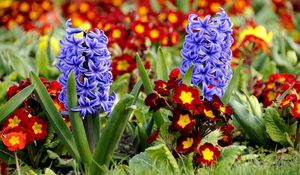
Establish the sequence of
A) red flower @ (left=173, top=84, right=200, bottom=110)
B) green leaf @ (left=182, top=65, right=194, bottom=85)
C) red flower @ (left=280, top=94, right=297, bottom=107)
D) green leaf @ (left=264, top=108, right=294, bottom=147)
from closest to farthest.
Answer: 1. red flower @ (left=173, top=84, right=200, bottom=110)
2. green leaf @ (left=182, top=65, right=194, bottom=85)
3. red flower @ (left=280, top=94, right=297, bottom=107)
4. green leaf @ (left=264, top=108, right=294, bottom=147)

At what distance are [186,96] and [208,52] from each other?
294 mm

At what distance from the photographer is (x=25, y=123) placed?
157 inches

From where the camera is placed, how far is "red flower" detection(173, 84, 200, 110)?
3.80 meters

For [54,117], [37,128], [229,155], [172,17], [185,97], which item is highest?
[172,17]

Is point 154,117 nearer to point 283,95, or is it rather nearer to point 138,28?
point 283,95

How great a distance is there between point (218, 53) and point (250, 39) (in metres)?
1.64

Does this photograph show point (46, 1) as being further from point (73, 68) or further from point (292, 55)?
point (73, 68)

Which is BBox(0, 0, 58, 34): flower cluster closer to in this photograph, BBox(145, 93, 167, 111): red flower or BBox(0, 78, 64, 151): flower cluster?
BBox(0, 78, 64, 151): flower cluster

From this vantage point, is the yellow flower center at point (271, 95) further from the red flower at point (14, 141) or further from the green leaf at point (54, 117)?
the red flower at point (14, 141)

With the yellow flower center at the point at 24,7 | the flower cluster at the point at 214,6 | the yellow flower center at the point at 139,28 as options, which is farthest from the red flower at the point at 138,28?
the yellow flower center at the point at 24,7

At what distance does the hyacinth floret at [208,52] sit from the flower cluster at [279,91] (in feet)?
1.35

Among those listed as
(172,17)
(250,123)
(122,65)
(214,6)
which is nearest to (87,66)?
(250,123)

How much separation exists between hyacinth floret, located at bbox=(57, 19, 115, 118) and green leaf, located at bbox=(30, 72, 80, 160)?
0.09 metres

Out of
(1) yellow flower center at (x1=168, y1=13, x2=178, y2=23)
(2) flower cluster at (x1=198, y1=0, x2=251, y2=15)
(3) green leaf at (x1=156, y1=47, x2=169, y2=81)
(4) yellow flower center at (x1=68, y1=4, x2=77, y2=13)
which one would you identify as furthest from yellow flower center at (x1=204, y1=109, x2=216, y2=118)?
(4) yellow flower center at (x1=68, y1=4, x2=77, y2=13)
